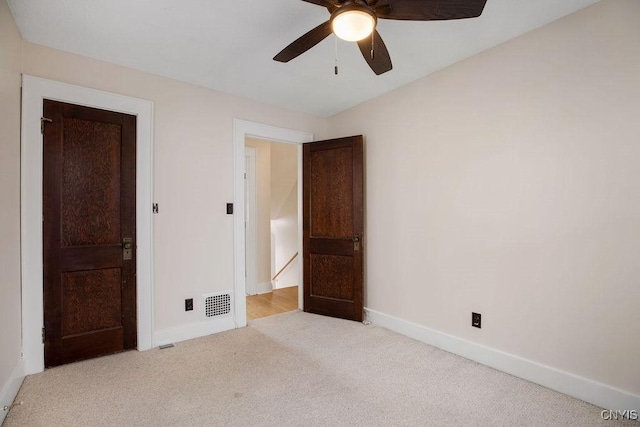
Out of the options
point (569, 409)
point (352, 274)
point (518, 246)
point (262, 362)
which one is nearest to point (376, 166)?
point (352, 274)

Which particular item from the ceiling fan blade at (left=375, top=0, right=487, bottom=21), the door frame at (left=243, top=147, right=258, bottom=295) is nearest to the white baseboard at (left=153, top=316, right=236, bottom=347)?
the door frame at (left=243, top=147, right=258, bottom=295)

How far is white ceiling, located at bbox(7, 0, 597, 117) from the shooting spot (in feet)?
6.36

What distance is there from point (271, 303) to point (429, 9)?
147 inches

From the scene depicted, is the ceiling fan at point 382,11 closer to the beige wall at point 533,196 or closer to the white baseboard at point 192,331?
the beige wall at point 533,196

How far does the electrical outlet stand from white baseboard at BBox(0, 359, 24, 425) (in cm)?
318

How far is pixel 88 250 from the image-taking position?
251 cm

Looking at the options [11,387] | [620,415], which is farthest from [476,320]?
[11,387]

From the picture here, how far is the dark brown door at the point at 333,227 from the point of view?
347 cm

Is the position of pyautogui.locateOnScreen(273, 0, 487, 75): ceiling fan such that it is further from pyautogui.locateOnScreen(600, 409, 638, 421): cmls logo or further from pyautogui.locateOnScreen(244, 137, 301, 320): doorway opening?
pyautogui.locateOnScreen(244, 137, 301, 320): doorway opening

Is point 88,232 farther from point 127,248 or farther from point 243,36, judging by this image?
point 243,36

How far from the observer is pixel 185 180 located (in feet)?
9.77

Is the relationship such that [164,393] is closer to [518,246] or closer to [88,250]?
[88,250]

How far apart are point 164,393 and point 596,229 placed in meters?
2.99

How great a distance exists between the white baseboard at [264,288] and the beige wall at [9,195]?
2.81 m
